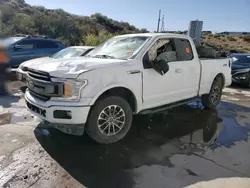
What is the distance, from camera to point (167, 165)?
3408mm

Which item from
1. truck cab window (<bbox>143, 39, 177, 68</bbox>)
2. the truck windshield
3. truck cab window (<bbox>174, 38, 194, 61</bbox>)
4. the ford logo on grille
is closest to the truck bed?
truck cab window (<bbox>174, 38, 194, 61</bbox>)

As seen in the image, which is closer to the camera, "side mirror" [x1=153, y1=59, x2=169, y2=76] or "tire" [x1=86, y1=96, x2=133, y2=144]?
"tire" [x1=86, y1=96, x2=133, y2=144]

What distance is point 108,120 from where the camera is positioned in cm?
386

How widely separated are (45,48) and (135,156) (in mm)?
8012

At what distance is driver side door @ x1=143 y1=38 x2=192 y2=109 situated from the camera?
4.24 metres

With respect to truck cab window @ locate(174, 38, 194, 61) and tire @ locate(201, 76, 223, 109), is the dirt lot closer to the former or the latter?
tire @ locate(201, 76, 223, 109)

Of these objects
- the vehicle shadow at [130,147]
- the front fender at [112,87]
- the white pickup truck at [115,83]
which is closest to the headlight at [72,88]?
the white pickup truck at [115,83]

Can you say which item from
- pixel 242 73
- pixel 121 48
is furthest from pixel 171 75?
pixel 242 73

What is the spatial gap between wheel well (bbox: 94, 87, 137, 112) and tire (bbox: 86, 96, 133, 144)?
4.0 inches

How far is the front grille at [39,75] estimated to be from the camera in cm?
356

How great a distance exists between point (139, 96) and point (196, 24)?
13.3 meters

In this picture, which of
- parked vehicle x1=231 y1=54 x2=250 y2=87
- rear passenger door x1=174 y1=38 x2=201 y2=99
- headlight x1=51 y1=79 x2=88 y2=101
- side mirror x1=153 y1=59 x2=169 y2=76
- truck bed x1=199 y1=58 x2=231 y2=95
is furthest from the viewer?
parked vehicle x1=231 y1=54 x2=250 y2=87

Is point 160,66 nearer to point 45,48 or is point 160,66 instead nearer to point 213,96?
point 213,96

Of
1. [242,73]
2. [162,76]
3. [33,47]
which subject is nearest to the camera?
[162,76]
